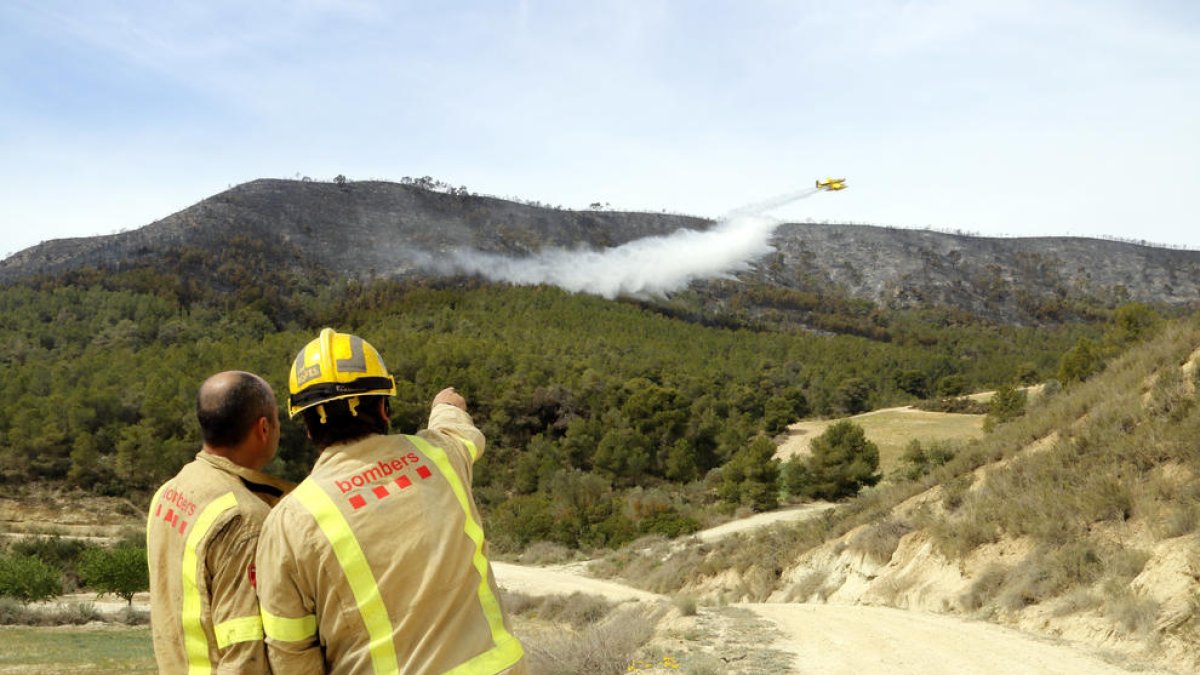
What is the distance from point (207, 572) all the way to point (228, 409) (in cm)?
57

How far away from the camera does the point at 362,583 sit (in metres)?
2.48

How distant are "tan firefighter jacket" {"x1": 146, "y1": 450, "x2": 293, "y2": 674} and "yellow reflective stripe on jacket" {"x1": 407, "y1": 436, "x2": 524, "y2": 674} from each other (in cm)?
59

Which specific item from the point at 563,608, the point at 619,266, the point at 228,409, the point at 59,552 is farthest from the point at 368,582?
the point at 619,266

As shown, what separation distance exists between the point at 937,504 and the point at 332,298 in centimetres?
11235

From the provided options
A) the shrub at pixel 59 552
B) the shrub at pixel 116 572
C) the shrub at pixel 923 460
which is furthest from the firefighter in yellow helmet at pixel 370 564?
the shrub at pixel 59 552

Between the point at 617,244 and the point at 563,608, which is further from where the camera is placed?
the point at 617,244

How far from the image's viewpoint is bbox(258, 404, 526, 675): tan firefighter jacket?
247cm

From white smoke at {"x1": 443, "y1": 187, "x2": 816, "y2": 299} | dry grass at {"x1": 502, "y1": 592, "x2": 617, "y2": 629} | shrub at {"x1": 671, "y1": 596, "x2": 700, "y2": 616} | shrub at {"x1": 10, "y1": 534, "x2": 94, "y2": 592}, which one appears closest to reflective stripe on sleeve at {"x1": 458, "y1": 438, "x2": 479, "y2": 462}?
shrub at {"x1": 671, "y1": 596, "x2": 700, "y2": 616}

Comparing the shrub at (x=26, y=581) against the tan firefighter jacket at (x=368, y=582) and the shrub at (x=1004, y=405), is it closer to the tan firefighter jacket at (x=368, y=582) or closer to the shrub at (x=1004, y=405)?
the tan firefighter jacket at (x=368, y=582)

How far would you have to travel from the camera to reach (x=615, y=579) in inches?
1237

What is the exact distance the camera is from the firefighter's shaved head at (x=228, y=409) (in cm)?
297

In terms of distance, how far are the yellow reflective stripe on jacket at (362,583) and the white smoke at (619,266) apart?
108 m

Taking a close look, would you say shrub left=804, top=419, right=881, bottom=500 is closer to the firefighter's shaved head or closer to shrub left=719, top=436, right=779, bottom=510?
shrub left=719, top=436, right=779, bottom=510

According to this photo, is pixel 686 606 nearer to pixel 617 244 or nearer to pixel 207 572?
pixel 207 572
